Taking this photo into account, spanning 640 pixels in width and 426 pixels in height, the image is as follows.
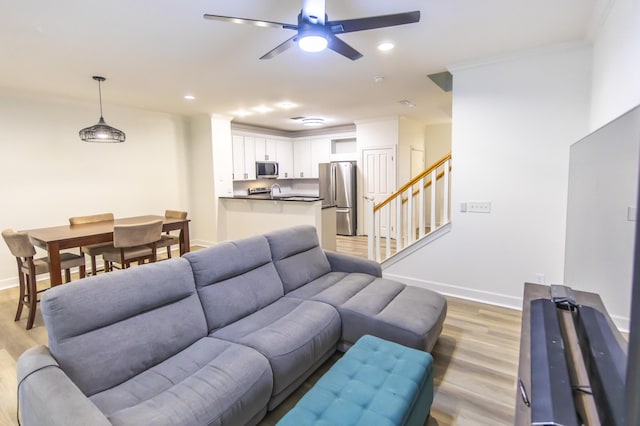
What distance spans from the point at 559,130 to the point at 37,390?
410 cm

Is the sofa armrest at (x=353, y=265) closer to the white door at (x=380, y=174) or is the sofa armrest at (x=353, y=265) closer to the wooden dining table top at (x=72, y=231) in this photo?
the wooden dining table top at (x=72, y=231)

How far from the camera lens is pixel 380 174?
6.77 meters

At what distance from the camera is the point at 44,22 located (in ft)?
7.73

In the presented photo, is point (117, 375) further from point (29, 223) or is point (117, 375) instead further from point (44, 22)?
point (29, 223)

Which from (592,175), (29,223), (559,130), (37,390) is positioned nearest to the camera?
(37,390)

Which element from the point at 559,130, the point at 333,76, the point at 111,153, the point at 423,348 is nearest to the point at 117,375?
the point at 423,348

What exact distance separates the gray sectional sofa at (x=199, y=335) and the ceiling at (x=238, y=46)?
1.75m

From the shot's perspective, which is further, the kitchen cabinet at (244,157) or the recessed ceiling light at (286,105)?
the kitchen cabinet at (244,157)

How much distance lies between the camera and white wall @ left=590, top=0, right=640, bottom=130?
1.74 m

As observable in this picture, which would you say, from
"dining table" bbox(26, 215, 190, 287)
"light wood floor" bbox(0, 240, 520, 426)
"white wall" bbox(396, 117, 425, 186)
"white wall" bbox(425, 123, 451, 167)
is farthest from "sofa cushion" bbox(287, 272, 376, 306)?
"white wall" bbox(425, 123, 451, 167)

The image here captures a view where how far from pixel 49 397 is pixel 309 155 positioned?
7.19 metres

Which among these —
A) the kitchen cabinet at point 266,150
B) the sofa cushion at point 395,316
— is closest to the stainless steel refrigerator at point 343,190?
the kitchen cabinet at point 266,150

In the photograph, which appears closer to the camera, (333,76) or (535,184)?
(535,184)

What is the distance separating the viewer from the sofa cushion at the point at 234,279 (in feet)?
7.16
